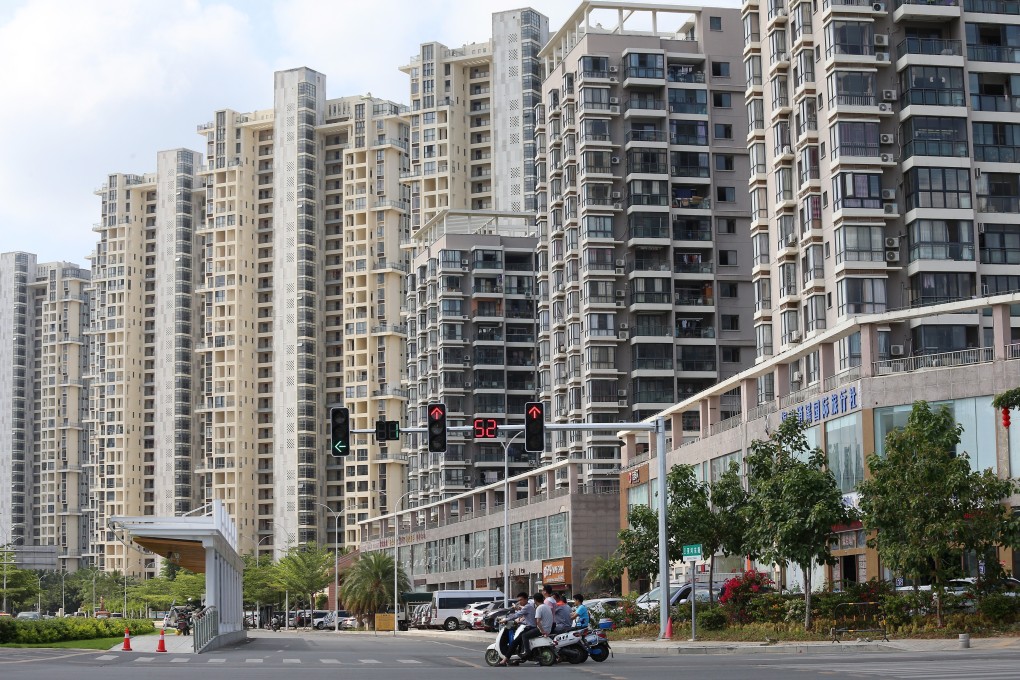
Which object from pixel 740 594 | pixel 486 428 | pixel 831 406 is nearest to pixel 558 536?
pixel 831 406

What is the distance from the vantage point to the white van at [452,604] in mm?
84688

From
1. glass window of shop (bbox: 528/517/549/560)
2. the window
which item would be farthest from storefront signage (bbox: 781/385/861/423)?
glass window of shop (bbox: 528/517/549/560)

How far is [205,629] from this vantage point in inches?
1767

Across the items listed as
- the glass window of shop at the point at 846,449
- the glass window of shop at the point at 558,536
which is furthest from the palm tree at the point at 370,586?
the glass window of shop at the point at 846,449

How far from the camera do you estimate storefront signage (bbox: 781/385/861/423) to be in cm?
5700

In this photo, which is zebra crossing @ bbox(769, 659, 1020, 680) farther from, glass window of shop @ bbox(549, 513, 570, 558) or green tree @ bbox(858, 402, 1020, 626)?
glass window of shop @ bbox(549, 513, 570, 558)

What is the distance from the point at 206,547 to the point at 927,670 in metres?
29.8

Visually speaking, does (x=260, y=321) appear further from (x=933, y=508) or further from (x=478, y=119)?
(x=933, y=508)

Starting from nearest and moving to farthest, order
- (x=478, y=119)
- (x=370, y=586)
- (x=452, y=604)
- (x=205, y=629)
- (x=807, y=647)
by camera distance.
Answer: (x=807, y=647), (x=205, y=629), (x=452, y=604), (x=370, y=586), (x=478, y=119)

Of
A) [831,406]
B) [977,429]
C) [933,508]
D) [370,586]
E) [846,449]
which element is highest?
[831,406]

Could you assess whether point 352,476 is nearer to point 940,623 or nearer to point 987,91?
point 987,91

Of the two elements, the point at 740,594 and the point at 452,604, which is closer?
the point at 740,594

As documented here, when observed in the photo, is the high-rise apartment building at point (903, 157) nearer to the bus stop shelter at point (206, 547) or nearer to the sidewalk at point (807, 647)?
the sidewalk at point (807, 647)

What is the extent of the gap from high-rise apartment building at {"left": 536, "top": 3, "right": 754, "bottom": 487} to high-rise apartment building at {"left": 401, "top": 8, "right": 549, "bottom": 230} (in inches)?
1665
